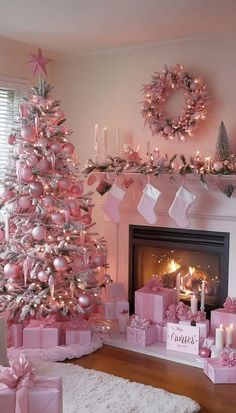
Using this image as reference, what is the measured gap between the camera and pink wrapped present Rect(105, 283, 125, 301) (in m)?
4.68

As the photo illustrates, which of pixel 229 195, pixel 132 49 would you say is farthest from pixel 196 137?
pixel 132 49

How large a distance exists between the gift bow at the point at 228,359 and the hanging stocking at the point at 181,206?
3.63 ft

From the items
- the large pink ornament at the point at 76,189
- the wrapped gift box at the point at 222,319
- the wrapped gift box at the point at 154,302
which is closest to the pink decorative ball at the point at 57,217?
the large pink ornament at the point at 76,189

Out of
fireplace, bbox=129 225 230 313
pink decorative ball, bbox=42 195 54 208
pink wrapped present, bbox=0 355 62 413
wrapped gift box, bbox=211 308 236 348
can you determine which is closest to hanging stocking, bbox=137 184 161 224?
fireplace, bbox=129 225 230 313

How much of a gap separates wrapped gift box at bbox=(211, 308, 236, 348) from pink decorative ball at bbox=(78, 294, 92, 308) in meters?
1.00

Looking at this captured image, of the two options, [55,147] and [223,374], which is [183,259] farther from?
[55,147]

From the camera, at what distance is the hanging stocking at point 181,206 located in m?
4.18

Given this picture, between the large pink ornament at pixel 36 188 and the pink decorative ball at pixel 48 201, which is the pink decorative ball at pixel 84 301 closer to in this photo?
the pink decorative ball at pixel 48 201

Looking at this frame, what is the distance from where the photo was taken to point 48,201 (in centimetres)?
394

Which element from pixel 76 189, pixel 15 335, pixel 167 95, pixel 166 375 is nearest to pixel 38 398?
pixel 166 375

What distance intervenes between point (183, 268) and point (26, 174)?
5.62 ft

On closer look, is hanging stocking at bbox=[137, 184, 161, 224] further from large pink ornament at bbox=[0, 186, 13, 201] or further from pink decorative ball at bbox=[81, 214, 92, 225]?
large pink ornament at bbox=[0, 186, 13, 201]

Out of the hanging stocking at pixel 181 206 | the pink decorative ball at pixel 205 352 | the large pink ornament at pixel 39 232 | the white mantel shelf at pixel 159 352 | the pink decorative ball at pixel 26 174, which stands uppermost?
the pink decorative ball at pixel 26 174

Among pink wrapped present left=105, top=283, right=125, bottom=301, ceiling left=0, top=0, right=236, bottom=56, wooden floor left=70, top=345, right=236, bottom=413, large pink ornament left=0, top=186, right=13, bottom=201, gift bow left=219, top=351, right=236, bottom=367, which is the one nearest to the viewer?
wooden floor left=70, top=345, right=236, bottom=413
